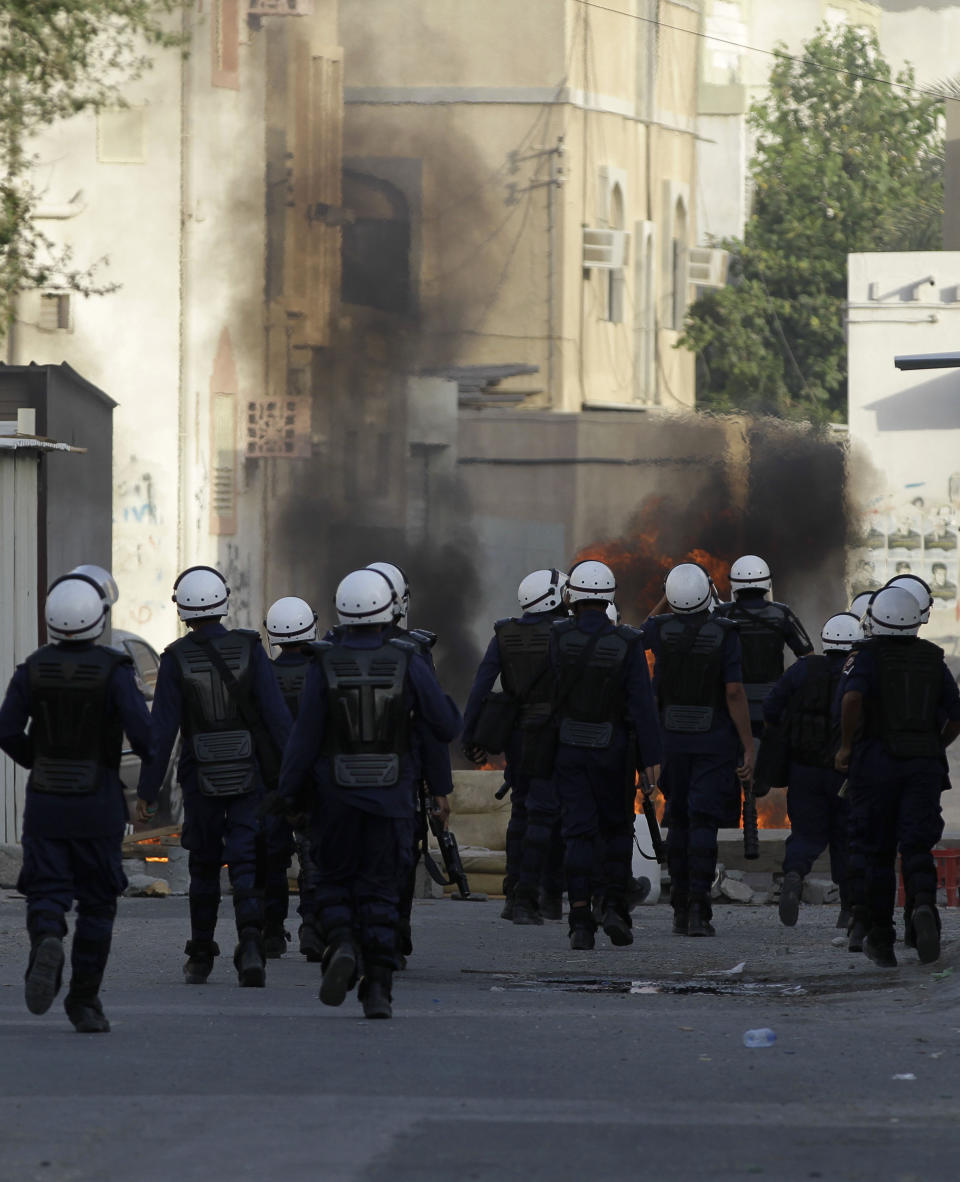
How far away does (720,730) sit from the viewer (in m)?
11.6

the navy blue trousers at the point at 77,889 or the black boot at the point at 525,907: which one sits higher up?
the navy blue trousers at the point at 77,889

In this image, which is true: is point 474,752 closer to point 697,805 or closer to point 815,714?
point 697,805

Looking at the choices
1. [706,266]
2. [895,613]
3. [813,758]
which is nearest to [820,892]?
[813,758]

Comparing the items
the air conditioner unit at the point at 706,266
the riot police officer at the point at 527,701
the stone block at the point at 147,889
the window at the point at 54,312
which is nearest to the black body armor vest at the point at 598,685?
the riot police officer at the point at 527,701

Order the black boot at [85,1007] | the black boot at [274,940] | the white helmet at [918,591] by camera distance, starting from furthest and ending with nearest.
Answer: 1. the black boot at [274,940]
2. the white helmet at [918,591]
3. the black boot at [85,1007]

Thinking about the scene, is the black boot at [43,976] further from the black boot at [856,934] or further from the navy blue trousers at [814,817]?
the navy blue trousers at [814,817]

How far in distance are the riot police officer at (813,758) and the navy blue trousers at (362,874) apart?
3.99 m

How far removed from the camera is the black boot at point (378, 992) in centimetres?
816

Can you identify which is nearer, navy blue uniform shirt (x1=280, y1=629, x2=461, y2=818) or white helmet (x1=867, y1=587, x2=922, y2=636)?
navy blue uniform shirt (x1=280, y1=629, x2=461, y2=818)

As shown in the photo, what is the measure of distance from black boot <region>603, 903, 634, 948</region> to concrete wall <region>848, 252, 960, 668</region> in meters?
20.2

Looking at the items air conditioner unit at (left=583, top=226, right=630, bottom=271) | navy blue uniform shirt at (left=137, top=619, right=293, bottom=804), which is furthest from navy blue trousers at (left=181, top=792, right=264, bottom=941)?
air conditioner unit at (left=583, top=226, right=630, bottom=271)

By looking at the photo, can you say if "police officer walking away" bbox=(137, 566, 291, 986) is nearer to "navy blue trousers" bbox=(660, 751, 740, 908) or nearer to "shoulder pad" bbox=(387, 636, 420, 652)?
"shoulder pad" bbox=(387, 636, 420, 652)

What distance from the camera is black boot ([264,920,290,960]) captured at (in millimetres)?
10789

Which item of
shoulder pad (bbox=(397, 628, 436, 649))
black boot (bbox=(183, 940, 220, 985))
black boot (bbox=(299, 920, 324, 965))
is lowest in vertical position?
black boot (bbox=(299, 920, 324, 965))
